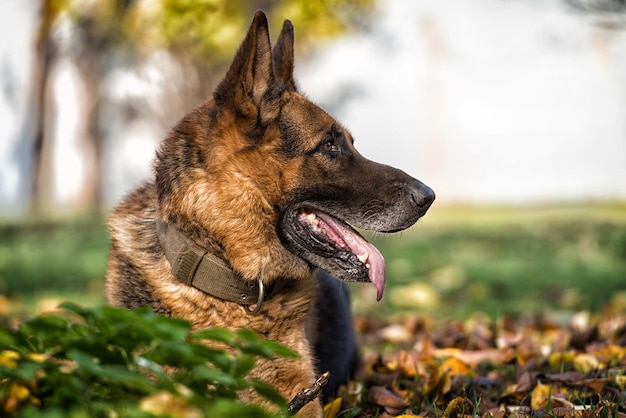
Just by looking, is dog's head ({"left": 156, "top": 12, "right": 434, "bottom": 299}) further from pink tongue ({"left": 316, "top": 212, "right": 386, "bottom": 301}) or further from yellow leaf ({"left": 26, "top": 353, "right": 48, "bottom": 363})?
yellow leaf ({"left": 26, "top": 353, "right": 48, "bottom": 363})

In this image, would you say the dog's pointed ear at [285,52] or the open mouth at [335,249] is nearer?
the open mouth at [335,249]

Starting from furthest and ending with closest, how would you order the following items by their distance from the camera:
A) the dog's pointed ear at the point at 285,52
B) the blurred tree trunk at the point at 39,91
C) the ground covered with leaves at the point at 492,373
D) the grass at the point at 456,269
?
the blurred tree trunk at the point at 39,91 → the grass at the point at 456,269 → the dog's pointed ear at the point at 285,52 → the ground covered with leaves at the point at 492,373

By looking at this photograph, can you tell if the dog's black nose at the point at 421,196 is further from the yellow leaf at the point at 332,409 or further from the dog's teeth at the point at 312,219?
the yellow leaf at the point at 332,409

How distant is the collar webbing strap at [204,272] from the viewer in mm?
3246

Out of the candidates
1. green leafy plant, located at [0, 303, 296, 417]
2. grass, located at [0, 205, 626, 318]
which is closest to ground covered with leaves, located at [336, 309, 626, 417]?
green leafy plant, located at [0, 303, 296, 417]

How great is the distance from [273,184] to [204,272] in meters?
0.51

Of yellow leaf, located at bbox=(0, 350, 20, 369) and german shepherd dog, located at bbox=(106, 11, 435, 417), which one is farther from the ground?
german shepherd dog, located at bbox=(106, 11, 435, 417)

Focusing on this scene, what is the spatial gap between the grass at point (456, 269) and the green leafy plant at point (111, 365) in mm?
4832

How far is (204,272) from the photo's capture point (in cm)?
325

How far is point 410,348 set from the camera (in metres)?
5.33

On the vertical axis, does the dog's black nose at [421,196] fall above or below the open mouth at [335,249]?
above

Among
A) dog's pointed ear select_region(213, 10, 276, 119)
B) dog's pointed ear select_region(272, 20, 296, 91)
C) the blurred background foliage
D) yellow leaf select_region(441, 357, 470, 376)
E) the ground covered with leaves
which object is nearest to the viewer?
dog's pointed ear select_region(213, 10, 276, 119)

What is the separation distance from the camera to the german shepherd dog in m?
3.27

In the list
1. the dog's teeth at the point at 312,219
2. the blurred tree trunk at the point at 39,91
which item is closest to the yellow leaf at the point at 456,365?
the dog's teeth at the point at 312,219
